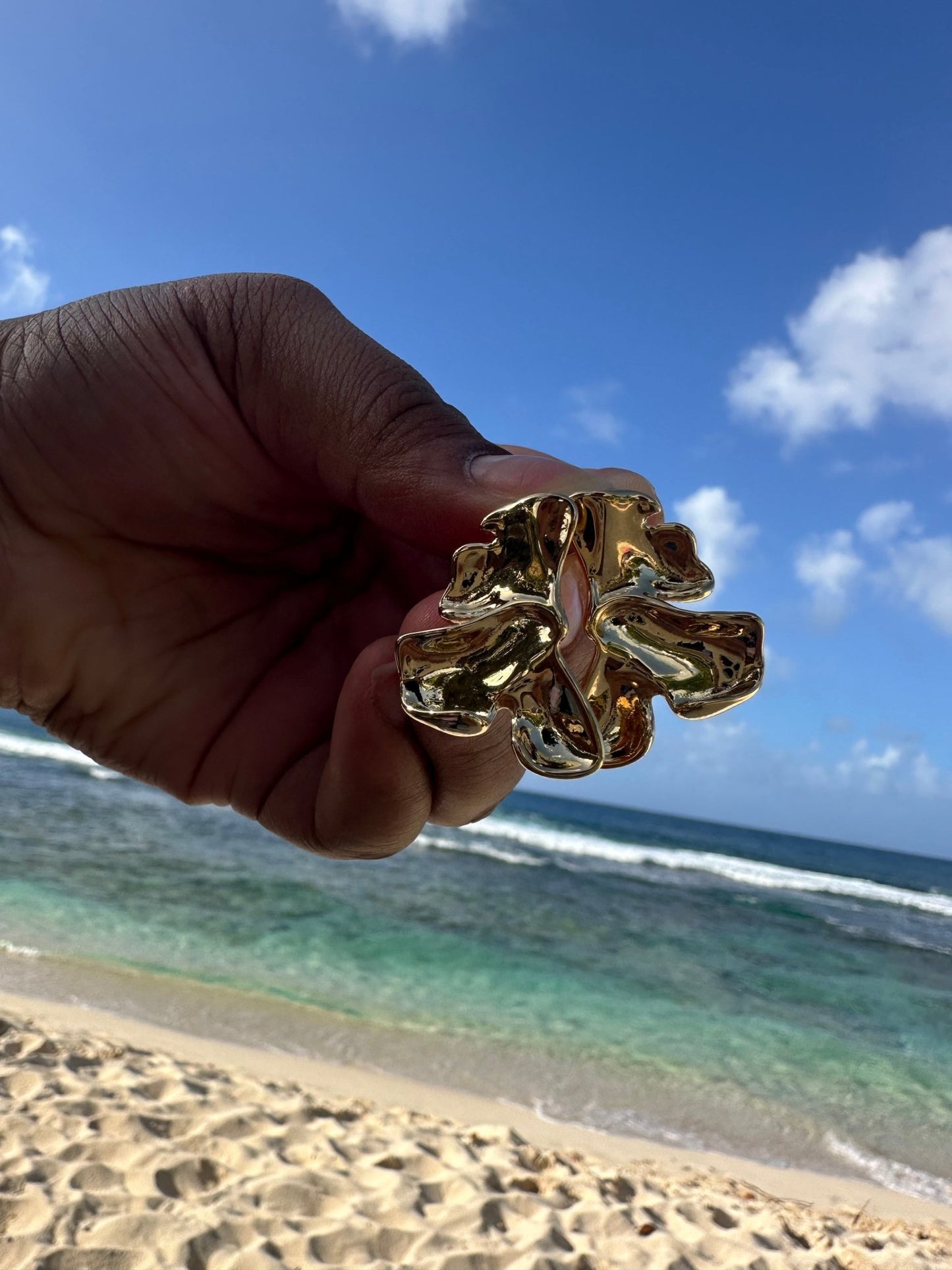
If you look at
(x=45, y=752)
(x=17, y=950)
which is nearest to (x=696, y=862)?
(x=45, y=752)

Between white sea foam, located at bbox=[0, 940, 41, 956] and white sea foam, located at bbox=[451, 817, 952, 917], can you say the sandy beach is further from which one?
white sea foam, located at bbox=[451, 817, 952, 917]

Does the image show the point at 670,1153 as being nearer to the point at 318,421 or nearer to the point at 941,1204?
the point at 941,1204

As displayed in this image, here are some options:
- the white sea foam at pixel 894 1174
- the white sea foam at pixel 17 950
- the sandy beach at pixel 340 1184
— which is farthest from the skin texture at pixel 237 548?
the white sea foam at pixel 17 950

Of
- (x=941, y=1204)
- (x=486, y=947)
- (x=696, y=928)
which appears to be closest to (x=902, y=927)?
(x=696, y=928)

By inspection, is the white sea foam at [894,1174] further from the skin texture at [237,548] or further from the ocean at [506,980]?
the skin texture at [237,548]

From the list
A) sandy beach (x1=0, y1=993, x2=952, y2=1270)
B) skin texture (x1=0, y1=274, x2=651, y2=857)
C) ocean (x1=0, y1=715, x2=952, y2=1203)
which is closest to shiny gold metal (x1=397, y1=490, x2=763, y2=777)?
skin texture (x1=0, y1=274, x2=651, y2=857)

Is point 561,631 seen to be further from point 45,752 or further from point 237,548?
point 45,752
